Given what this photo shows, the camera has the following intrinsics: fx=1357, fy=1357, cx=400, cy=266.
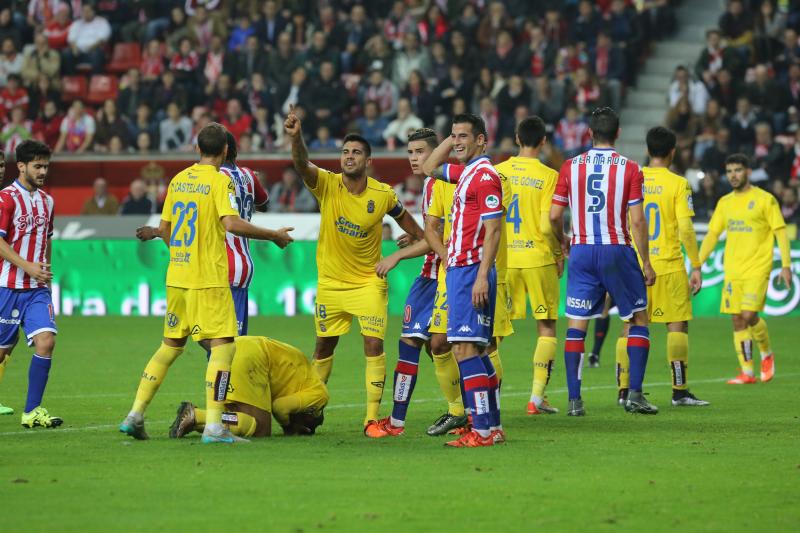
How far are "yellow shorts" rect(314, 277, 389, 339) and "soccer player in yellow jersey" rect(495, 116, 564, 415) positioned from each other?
1.86 meters

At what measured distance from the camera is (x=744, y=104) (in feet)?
77.8

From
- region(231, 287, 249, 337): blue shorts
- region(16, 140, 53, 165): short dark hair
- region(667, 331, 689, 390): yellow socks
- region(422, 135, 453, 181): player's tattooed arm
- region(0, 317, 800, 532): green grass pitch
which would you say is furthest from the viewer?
region(667, 331, 689, 390): yellow socks

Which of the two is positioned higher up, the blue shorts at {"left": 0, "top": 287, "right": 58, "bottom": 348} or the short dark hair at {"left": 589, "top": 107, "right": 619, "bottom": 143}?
the short dark hair at {"left": 589, "top": 107, "right": 619, "bottom": 143}

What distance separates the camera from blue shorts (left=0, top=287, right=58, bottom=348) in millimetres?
10445

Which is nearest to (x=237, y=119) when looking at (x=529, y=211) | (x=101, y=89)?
(x=101, y=89)

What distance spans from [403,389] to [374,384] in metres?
0.22

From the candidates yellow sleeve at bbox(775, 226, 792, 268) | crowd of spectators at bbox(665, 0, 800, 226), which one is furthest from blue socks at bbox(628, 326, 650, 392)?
crowd of spectators at bbox(665, 0, 800, 226)

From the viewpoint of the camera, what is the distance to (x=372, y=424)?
9594mm

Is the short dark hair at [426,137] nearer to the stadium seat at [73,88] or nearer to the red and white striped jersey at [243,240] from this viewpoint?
the red and white striped jersey at [243,240]

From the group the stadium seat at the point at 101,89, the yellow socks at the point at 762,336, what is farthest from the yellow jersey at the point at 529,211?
the stadium seat at the point at 101,89

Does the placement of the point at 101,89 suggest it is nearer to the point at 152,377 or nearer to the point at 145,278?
the point at 145,278

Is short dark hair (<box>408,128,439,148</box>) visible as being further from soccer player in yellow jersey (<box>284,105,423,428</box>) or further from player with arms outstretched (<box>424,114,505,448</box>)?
player with arms outstretched (<box>424,114,505,448</box>)

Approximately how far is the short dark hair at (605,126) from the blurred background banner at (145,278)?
10666 millimetres

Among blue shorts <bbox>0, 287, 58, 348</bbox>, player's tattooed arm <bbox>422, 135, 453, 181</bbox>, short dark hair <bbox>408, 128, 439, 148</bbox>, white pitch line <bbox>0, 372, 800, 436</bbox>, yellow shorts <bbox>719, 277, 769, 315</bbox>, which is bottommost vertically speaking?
white pitch line <bbox>0, 372, 800, 436</bbox>
